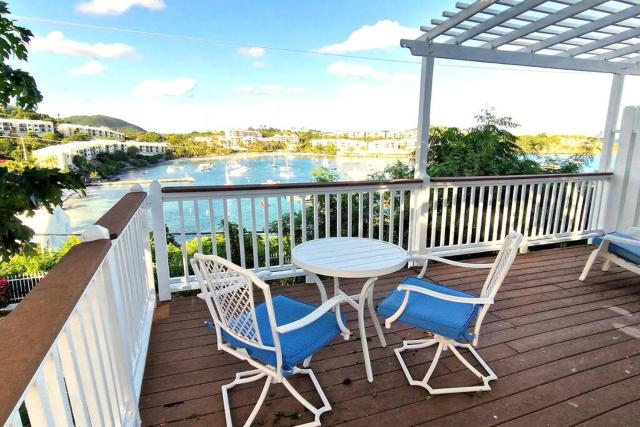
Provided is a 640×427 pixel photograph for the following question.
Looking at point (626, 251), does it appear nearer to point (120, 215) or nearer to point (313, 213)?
point (313, 213)

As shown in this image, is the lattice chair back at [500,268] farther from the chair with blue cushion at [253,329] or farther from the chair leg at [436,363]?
the chair with blue cushion at [253,329]

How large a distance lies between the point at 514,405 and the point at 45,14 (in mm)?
13421

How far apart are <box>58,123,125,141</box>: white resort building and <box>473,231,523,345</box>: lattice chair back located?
487cm

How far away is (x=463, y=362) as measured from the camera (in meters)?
2.22

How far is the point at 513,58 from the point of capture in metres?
3.98

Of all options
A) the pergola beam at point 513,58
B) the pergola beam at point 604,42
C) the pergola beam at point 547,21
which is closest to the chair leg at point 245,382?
the pergola beam at point 513,58

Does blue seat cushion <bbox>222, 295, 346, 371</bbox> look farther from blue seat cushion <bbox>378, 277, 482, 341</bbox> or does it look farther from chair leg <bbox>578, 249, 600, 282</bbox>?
chair leg <bbox>578, 249, 600, 282</bbox>

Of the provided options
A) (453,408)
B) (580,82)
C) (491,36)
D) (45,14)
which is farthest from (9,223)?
(45,14)

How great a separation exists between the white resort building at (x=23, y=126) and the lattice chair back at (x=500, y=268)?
5277 millimetres

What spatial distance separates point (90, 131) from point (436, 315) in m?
5.42

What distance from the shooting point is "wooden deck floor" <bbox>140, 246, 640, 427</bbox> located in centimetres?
191

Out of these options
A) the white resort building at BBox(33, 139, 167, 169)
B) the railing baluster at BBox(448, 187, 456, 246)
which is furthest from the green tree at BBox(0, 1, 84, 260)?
the railing baluster at BBox(448, 187, 456, 246)

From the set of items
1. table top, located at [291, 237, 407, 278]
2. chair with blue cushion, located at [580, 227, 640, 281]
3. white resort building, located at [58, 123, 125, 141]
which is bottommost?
chair with blue cushion, located at [580, 227, 640, 281]

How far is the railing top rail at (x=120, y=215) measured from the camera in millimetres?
1688
